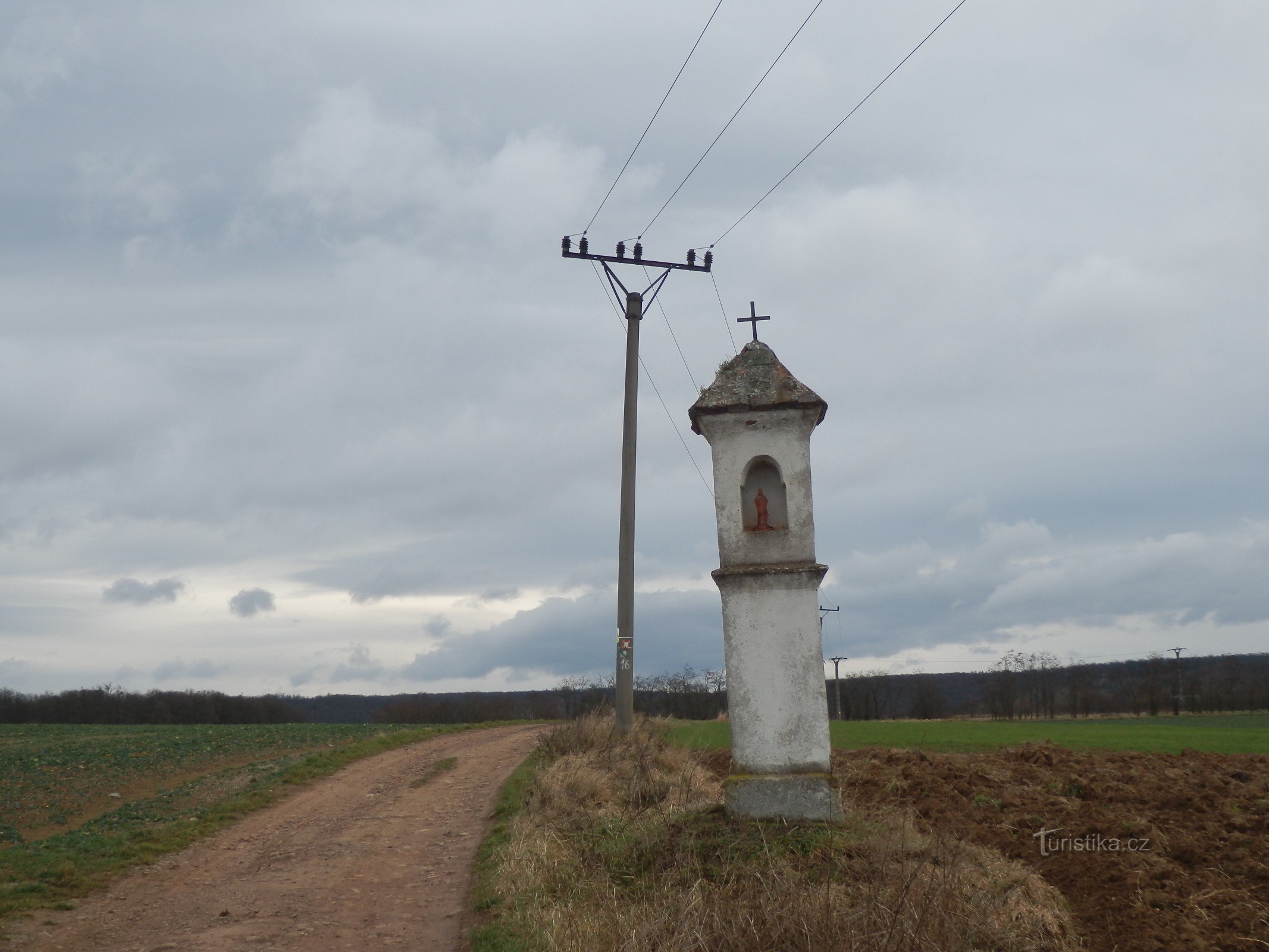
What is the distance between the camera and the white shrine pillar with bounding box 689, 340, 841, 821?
8.41m

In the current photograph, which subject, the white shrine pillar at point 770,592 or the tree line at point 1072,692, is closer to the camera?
the white shrine pillar at point 770,592

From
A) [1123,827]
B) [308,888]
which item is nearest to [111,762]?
[308,888]

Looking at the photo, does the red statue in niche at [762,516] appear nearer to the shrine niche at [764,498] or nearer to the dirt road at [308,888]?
the shrine niche at [764,498]

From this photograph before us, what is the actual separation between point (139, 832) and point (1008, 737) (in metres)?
26.0

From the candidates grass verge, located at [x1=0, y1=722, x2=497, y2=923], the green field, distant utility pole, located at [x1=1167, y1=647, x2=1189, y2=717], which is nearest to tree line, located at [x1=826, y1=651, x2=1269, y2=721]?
distant utility pole, located at [x1=1167, y1=647, x2=1189, y2=717]

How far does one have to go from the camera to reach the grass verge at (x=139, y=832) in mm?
9516

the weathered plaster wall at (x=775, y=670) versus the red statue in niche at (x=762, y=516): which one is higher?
the red statue in niche at (x=762, y=516)

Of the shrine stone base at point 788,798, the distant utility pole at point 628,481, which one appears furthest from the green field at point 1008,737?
the shrine stone base at point 788,798

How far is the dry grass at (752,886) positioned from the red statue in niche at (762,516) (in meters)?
2.46

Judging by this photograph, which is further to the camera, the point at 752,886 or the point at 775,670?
the point at 775,670

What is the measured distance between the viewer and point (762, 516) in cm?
888

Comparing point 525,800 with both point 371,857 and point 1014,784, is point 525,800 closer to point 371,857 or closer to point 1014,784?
point 371,857

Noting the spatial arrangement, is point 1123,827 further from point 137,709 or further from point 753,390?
point 137,709

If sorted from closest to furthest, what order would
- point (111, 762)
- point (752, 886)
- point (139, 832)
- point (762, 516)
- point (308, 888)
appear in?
point (752, 886) → point (762, 516) → point (308, 888) → point (139, 832) → point (111, 762)
